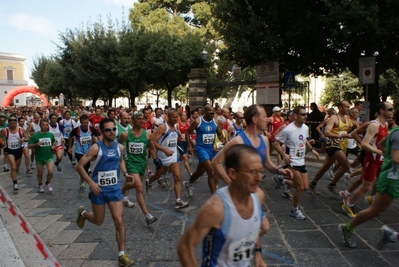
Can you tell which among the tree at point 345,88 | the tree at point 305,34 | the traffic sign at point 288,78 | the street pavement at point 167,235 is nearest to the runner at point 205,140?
the street pavement at point 167,235

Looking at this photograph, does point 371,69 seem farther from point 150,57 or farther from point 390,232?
point 150,57

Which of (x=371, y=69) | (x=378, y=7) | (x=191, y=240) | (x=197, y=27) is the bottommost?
(x=191, y=240)

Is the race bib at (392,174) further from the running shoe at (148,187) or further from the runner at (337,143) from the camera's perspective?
the running shoe at (148,187)

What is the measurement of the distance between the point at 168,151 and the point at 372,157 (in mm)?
3164

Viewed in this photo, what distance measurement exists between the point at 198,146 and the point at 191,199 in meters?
1.06

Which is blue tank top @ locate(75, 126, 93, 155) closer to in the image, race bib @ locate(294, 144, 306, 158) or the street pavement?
the street pavement

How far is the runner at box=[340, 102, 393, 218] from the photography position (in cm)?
489

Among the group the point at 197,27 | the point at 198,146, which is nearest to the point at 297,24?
the point at 198,146

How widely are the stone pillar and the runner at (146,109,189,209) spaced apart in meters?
11.2

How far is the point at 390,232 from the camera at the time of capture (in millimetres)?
3039

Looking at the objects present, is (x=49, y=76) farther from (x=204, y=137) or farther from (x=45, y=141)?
(x=204, y=137)

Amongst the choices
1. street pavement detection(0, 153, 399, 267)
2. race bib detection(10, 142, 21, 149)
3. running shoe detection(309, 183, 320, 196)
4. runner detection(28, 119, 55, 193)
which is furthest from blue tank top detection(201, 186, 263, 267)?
race bib detection(10, 142, 21, 149)

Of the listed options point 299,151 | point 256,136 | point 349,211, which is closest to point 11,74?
point 299,151

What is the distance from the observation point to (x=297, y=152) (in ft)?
18.5
